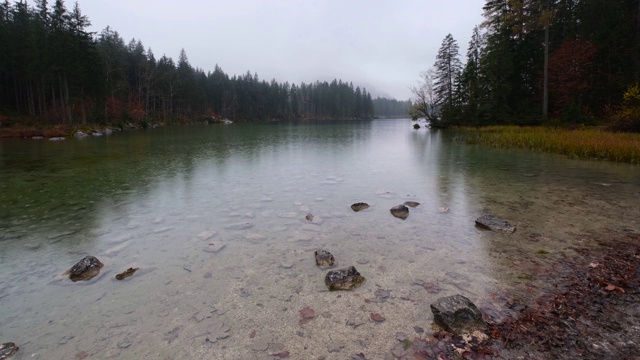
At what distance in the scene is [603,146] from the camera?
53.9ft

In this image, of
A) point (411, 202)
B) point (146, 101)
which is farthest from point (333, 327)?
point (146, 101)

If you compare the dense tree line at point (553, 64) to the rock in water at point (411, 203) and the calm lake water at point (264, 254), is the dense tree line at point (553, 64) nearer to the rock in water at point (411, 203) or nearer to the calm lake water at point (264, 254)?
the calm lake water at point (264, 254)

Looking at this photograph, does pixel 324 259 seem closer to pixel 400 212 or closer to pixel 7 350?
pixel 400 212

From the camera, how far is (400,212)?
7957mm

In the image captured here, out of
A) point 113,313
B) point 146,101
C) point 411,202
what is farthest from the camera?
point 146,101

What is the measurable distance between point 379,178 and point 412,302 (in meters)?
9.14

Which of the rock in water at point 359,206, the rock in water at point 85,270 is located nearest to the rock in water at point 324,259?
the rock in water at point 359,206

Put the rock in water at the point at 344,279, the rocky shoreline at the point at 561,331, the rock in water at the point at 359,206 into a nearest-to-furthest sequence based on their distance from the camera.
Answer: the rocky shoreline at the point at 561,331 → the rock in water at the point at 344,279 → the rock in water at the point at 359,206

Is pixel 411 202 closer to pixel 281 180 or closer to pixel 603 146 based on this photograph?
pixel 281 180

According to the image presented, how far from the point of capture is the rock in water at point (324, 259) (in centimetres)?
527

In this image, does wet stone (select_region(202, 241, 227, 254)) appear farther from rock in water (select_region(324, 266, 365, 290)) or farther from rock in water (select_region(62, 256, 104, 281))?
rock in water (select_region(324, 266, 365, 290))

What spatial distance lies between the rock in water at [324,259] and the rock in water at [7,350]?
3812 millimetres

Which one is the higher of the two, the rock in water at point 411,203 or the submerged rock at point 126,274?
the rock in water at point 411,203

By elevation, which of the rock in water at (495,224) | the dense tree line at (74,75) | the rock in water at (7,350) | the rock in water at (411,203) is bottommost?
the rock in water at (7,350)
